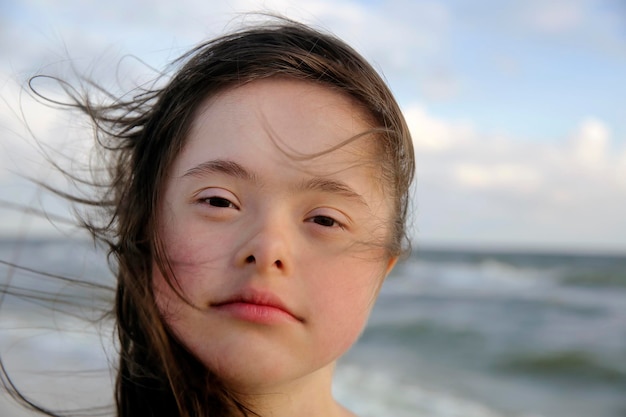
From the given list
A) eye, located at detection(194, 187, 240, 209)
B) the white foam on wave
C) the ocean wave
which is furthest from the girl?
the ocean wave

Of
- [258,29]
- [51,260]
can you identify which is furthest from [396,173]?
[51,260]

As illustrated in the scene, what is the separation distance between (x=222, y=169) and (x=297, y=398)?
24.4 inches

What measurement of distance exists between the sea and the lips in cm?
58

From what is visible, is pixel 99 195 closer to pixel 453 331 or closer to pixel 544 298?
pixel 453 331

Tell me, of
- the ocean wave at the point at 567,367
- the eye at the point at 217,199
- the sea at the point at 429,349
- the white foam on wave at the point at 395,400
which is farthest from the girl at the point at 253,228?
the ocean wave at the point at 567,367

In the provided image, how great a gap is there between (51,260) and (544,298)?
1398cm

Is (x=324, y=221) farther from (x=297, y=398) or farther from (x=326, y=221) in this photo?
(x=297, y=398)

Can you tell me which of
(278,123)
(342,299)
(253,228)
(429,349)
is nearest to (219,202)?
(253,228)

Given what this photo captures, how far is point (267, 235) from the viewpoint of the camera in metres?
1.44

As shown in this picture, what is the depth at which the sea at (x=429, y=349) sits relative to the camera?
8.48ft

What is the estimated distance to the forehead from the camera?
1513 millimetres

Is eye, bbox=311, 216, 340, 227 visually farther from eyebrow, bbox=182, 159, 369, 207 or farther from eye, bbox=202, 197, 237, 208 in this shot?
eye, bbox=202, 197, 237, 208

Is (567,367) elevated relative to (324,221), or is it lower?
elevated

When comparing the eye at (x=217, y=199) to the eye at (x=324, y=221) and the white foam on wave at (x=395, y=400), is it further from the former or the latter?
Answer: the white foam on wave at (x=395, y=400)
